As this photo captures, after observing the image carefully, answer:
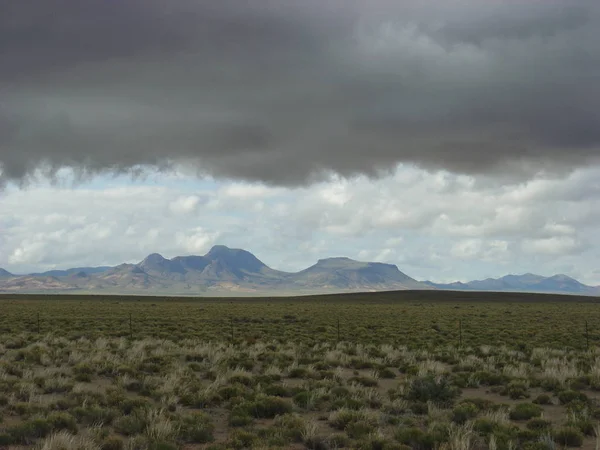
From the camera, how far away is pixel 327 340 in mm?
31609

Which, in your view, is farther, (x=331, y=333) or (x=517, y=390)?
(x=331, y=333)

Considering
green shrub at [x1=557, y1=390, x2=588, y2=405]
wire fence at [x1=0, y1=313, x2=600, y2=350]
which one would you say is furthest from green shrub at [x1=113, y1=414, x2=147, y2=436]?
wire fence at [x1=0, y1=313, x2=600, y2=350]

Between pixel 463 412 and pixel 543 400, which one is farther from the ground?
pixel 463 412

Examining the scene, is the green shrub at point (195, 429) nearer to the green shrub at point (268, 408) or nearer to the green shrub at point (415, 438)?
the green shrub at point (268, 408)

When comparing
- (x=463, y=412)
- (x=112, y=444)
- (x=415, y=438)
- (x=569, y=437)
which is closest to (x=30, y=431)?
(x=112, y=444)

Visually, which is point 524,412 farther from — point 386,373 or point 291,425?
point 386,373

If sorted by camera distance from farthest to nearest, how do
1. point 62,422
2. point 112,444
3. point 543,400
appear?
point 543,400, point 62,422, point 112,444

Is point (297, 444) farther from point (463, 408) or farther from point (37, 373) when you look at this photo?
point (37, 373)

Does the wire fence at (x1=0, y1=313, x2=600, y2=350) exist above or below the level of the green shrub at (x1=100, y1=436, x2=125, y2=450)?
below

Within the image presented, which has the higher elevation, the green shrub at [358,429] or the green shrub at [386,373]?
the green shrub at [358,429]

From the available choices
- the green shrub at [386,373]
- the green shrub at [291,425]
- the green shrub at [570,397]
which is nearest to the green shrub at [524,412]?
the green shrub at [570,397]

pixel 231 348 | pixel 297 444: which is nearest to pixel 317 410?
pixel 297 444

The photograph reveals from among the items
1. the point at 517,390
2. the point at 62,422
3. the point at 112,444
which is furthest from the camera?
the point at 517,390

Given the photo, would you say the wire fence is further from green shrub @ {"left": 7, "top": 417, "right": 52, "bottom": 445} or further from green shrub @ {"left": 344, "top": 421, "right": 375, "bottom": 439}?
green shrub @ {"left": 7, "top": 417, "right": 52, "bottom": 445}
